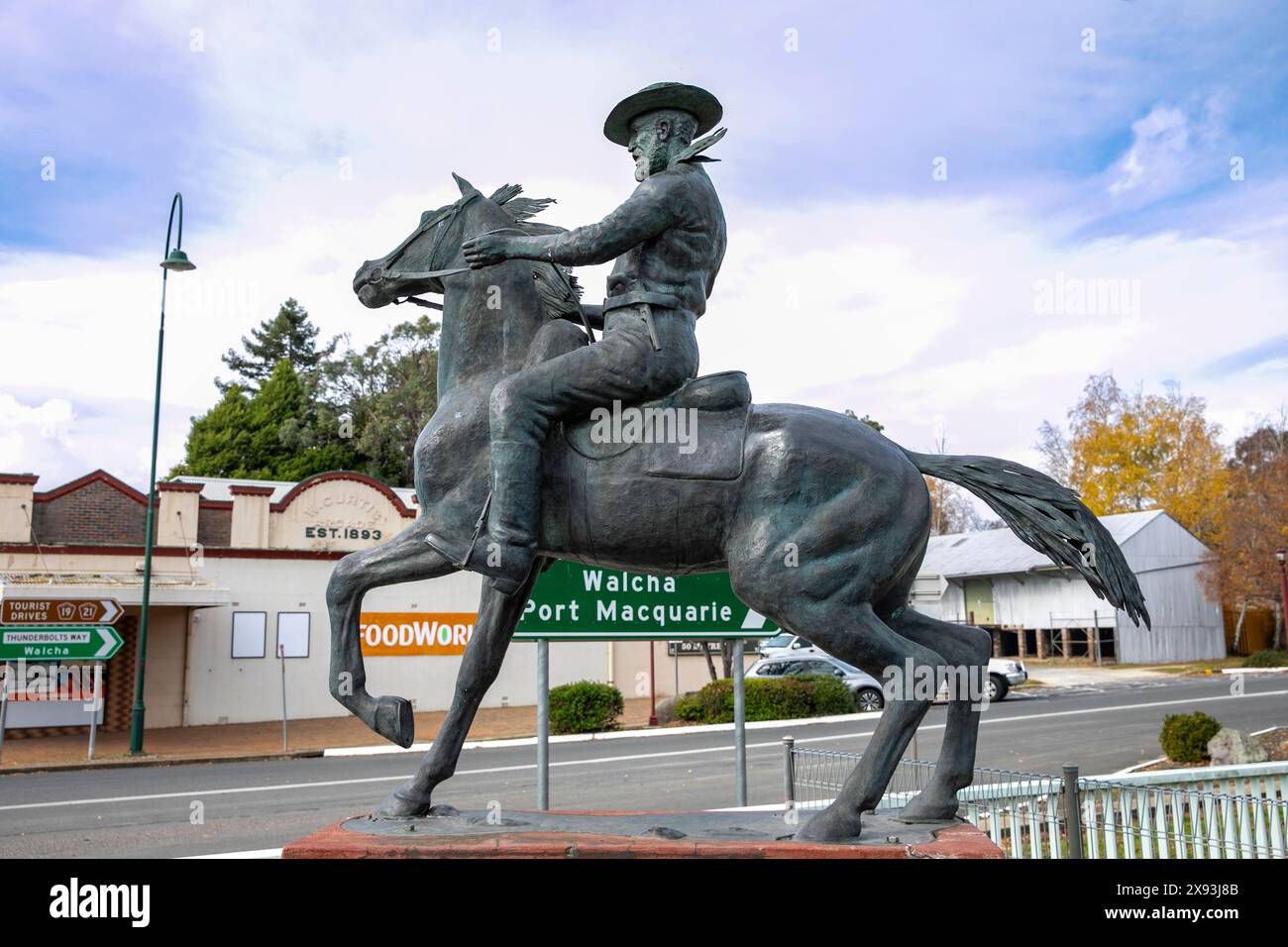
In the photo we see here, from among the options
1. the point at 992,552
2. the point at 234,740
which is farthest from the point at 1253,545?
the point at 234,740

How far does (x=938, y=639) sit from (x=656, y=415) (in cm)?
155

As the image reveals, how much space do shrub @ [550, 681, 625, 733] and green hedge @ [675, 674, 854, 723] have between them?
75.7 inches

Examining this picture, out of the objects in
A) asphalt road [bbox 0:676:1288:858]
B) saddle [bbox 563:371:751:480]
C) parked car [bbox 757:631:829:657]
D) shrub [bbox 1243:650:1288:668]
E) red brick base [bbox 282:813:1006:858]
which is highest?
saddle [bbox 563:371:751:480]

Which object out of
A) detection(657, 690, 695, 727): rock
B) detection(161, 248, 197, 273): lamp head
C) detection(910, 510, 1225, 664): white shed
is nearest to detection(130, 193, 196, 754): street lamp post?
detection(161, 248, 197, 273): lamp head

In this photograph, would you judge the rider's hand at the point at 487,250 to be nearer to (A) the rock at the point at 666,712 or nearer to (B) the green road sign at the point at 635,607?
(B) the green road sign at the point at 635,607

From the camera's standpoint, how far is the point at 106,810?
12.6 m

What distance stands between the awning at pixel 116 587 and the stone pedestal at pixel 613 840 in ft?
63.4

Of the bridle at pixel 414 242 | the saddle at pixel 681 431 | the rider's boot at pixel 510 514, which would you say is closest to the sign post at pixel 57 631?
the bridle at pixel 414 242

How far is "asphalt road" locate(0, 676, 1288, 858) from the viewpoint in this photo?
1093cm

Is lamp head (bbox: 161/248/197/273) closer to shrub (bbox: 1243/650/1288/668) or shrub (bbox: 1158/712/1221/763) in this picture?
shrub (bbox: 1158/712/1221/763)

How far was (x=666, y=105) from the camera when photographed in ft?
14.7
